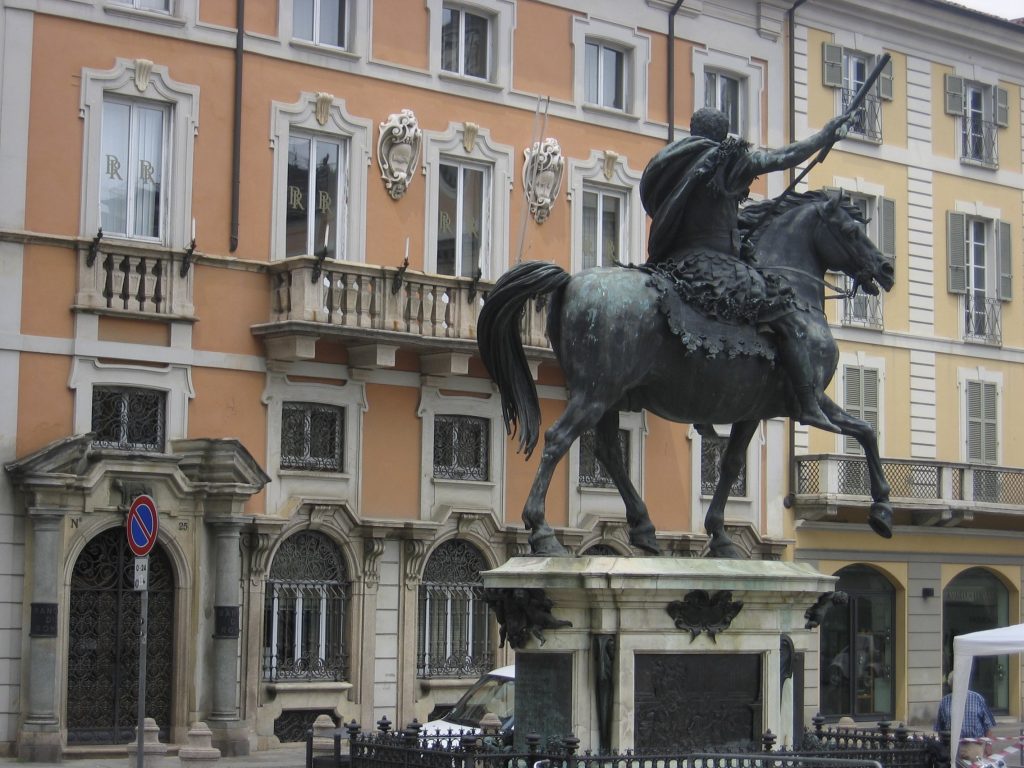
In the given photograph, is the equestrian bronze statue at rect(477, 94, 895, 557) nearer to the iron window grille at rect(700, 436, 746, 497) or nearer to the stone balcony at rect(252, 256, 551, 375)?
the stone balcony at rect(252, 256, 551, 375)

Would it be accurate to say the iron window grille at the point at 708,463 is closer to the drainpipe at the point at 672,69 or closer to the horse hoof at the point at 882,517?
the drainpipe at the point at 672,69

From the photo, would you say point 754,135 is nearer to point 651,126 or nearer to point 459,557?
point 651,126

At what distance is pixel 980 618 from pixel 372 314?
17.6m

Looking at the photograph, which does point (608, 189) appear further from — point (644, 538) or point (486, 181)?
point (644, 538)

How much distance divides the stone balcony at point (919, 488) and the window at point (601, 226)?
5.88 m

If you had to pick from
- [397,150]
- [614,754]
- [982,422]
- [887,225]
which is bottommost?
[614,754]

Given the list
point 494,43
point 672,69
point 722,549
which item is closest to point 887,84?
point 672,69

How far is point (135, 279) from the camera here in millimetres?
28328

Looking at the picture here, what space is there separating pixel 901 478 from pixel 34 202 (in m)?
18.7

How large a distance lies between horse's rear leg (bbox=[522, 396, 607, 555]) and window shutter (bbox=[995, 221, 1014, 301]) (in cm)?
3016

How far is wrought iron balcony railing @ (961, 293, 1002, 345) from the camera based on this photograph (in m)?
41.7

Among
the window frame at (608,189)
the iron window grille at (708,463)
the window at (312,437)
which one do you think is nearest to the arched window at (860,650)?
the iron window grille at (708,463)

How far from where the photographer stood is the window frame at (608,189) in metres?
34.6

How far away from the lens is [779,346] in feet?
46.5
